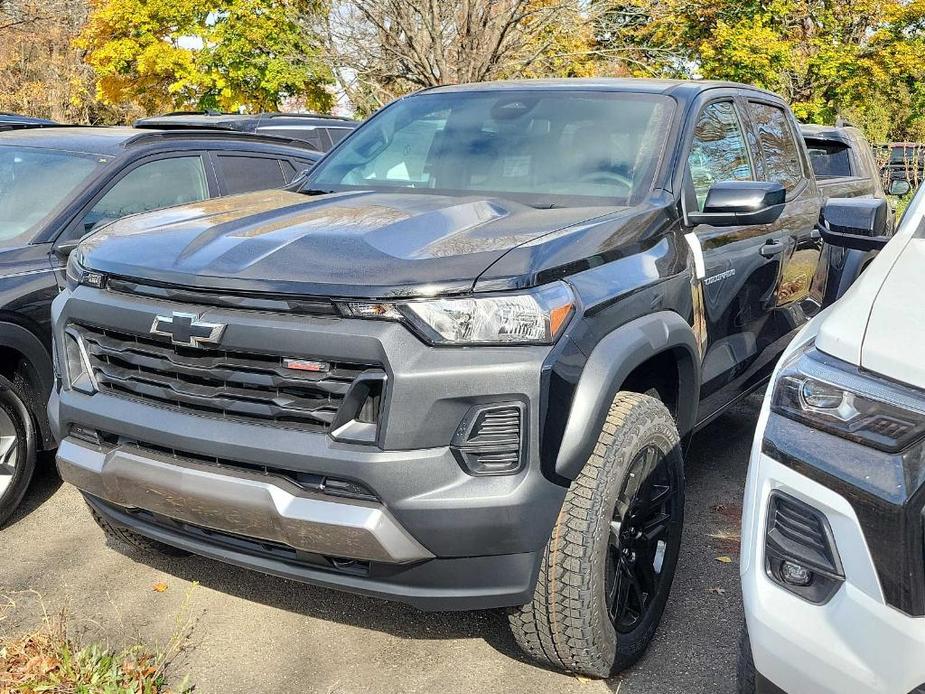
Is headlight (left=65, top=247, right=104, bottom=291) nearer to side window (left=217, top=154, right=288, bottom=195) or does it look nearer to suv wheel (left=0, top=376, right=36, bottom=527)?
suv wheel (left=0, top=376, right=36, bottom=527)

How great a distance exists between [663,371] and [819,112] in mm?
26278

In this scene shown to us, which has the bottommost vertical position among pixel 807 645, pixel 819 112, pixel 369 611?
pixel 819 112

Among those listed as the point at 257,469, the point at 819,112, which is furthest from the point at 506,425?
the point at 819,112

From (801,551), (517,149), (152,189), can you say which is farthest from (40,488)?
(801,551)

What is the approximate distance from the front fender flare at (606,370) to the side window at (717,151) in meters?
0.79

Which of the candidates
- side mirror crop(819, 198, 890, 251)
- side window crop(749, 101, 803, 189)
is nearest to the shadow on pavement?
side mirror crop(819, 198, 890, 251)

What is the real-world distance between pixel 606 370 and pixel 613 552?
61 centimetres

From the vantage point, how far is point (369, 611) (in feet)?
11.2

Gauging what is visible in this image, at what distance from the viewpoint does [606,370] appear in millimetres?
2662

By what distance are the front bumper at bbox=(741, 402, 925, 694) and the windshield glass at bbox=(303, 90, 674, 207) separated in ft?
5.37

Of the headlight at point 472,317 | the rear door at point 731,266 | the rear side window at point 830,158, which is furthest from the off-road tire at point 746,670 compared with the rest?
the rear side window at point 830,158

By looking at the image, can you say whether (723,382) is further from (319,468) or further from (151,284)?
(151,284)

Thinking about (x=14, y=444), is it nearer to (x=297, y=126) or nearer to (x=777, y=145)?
(x=777, y=145)

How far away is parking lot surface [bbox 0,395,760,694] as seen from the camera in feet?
9.75
